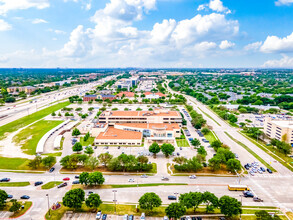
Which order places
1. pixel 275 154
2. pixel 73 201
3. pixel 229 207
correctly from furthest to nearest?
1. pixel 275 154
2. pixel 73 201
3. pixel 229 207

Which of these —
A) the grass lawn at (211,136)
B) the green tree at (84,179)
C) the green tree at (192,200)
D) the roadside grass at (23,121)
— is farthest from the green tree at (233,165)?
the roadside grass at (23,121)

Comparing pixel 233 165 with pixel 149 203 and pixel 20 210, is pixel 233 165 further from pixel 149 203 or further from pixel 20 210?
pixel 20 210

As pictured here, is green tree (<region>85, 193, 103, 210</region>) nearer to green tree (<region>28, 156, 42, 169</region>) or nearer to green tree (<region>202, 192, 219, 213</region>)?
green tree (<region>202, 192, 219, 213</region>)

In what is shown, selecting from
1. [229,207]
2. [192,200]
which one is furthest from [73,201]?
[229,207]

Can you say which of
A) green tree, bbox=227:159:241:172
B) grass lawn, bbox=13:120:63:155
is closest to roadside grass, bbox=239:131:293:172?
green tree, bbox=227:159:241:172

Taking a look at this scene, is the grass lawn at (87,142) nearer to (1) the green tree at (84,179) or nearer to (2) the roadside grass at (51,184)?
(2) the roadside grass at (51,184)
